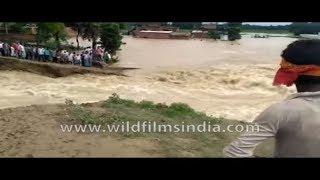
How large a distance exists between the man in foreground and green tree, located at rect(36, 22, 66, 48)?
219 cm

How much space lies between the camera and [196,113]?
14.2 ft

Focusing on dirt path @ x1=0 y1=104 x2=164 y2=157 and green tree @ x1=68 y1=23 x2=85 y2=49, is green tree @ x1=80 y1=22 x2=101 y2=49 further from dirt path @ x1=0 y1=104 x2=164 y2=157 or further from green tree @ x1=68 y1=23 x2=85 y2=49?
dirt path @ x1=0 y1=104 x2=164 y2=157

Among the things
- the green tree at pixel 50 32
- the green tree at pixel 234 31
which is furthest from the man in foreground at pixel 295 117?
the green tree at pixel 50 32

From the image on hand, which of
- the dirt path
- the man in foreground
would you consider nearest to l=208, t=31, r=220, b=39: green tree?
the dirt path

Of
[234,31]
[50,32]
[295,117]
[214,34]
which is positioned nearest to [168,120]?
[214,34]

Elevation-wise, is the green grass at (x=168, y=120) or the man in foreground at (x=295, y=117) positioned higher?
the man in foreground at (x=295, y=117)

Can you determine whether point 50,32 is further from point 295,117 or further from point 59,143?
point 295,117

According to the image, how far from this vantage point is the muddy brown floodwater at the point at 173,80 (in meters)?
4.40

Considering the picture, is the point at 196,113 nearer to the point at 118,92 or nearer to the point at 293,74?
the point at 118,92

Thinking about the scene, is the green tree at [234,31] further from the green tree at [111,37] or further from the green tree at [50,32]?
the green tree at [50,32]

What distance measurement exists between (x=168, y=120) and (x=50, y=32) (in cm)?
140

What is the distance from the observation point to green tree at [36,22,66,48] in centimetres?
418

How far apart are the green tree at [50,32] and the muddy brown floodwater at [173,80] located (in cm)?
40
